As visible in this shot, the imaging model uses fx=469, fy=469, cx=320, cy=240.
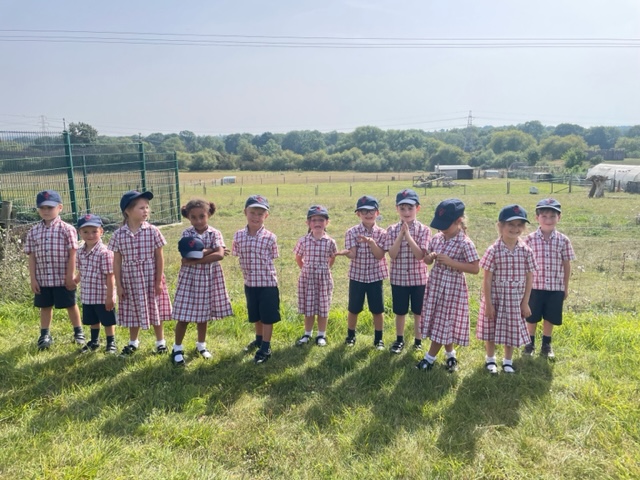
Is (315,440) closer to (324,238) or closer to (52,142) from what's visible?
(324,238)

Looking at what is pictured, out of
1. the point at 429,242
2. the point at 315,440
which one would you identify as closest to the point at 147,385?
the point at 315,440

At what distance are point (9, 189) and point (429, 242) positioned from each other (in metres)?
7.44

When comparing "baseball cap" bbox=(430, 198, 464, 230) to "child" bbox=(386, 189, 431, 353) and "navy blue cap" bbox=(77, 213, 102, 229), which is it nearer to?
"child" bbox=(386, 189, 431, 353)

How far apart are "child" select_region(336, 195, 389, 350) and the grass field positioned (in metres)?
0.34

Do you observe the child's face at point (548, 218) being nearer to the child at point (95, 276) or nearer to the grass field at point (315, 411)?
the grass field at point (315, 411)

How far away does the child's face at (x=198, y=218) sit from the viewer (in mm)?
3988

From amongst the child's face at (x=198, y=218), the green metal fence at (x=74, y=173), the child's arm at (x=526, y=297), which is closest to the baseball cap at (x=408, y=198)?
the child's arm at (x=526, y=297)

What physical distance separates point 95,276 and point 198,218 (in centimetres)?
111

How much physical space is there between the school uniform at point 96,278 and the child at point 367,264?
6.92ft

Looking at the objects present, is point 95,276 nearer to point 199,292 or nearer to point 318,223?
point 199,292

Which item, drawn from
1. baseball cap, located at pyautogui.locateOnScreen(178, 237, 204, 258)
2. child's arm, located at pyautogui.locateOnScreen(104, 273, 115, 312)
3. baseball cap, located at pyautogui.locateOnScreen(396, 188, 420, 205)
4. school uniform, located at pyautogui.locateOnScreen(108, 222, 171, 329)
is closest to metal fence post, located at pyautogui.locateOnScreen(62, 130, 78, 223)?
child's arm, located at pyautogui.locateOnScreen(104, 273, 115, 312)

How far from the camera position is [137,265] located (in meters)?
3.99

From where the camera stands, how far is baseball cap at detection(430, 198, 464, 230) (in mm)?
3727

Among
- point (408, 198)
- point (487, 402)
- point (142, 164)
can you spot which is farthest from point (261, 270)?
point (142, 164)
